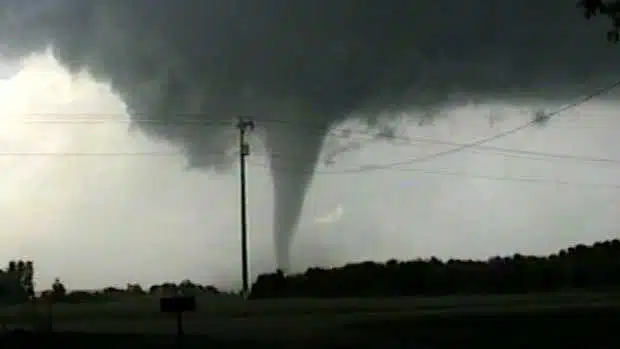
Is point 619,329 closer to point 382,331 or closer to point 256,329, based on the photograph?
point 382,331

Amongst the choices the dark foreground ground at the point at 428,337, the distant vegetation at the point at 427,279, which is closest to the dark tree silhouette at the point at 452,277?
the distant vegetation at the point at 427,279

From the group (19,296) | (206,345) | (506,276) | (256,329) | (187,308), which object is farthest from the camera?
(506,276)

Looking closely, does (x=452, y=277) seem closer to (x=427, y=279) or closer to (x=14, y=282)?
(x=427, y=279)

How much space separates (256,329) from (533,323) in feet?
33.8

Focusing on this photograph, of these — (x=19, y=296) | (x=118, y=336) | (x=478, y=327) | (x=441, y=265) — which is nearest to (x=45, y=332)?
(x=118, y=336)

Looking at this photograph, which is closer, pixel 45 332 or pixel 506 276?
pixel 45 332

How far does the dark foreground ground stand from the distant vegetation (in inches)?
2399

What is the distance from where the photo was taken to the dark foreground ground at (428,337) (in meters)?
33.1

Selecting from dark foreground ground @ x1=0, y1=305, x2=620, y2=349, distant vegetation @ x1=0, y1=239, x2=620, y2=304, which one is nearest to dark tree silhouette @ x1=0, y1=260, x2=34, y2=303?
distant vegetation @ x1=0, y1=239, x2=620, y2=304

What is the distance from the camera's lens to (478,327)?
38.9m

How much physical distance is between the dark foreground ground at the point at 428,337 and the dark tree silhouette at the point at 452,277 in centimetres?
6177

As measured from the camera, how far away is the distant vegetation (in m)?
107

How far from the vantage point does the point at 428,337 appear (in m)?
35.7

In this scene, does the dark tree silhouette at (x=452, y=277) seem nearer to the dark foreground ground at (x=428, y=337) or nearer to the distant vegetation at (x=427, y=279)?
the distant vegetation at (x=427, y=279)
